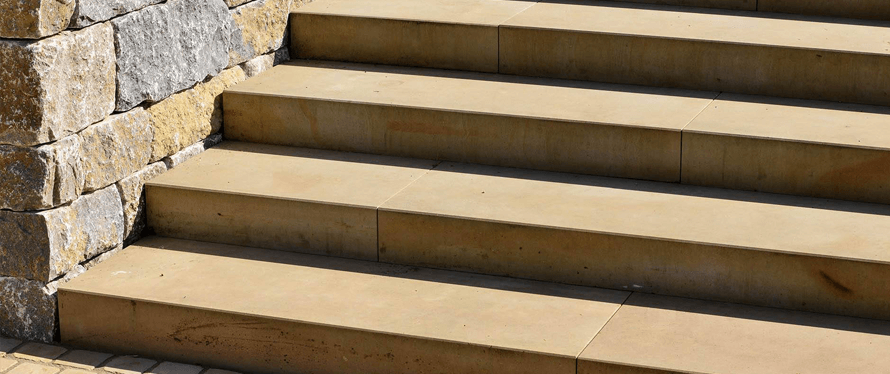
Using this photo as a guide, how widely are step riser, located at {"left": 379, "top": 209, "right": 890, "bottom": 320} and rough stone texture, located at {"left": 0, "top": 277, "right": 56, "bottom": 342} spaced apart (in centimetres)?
123

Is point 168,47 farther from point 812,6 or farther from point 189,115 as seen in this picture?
point 812,6

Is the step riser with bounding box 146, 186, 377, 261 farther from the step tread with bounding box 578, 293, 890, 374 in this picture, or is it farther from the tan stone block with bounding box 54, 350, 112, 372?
the step tread with bounding box 578, 293, 890, 374

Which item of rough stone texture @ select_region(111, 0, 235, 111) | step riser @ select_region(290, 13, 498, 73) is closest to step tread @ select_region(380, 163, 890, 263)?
step riser @ select_region(290, 13, 498, 73)

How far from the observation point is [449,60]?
5094mm

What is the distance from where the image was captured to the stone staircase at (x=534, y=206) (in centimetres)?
364

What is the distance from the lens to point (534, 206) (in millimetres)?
4090

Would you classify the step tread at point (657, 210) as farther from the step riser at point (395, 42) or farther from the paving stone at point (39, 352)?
the paving stone at point (39, 352)

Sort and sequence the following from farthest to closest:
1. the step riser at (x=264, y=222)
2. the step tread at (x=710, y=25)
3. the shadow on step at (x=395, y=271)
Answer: the step tread at (x=710, y=25) < the step riser at (x=264, y=222) < the shadow on step at (x=395, y=271)

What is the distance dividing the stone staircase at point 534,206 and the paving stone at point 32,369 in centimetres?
19

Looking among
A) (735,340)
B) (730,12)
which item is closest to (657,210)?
Result: (735,340)

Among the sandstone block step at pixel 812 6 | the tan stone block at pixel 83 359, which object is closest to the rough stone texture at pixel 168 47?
the tan stone block at pixel 83 359

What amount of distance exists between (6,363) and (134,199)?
2.62ft

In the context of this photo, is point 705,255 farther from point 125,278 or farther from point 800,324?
point 125,278

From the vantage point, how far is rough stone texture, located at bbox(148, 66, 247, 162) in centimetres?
440
